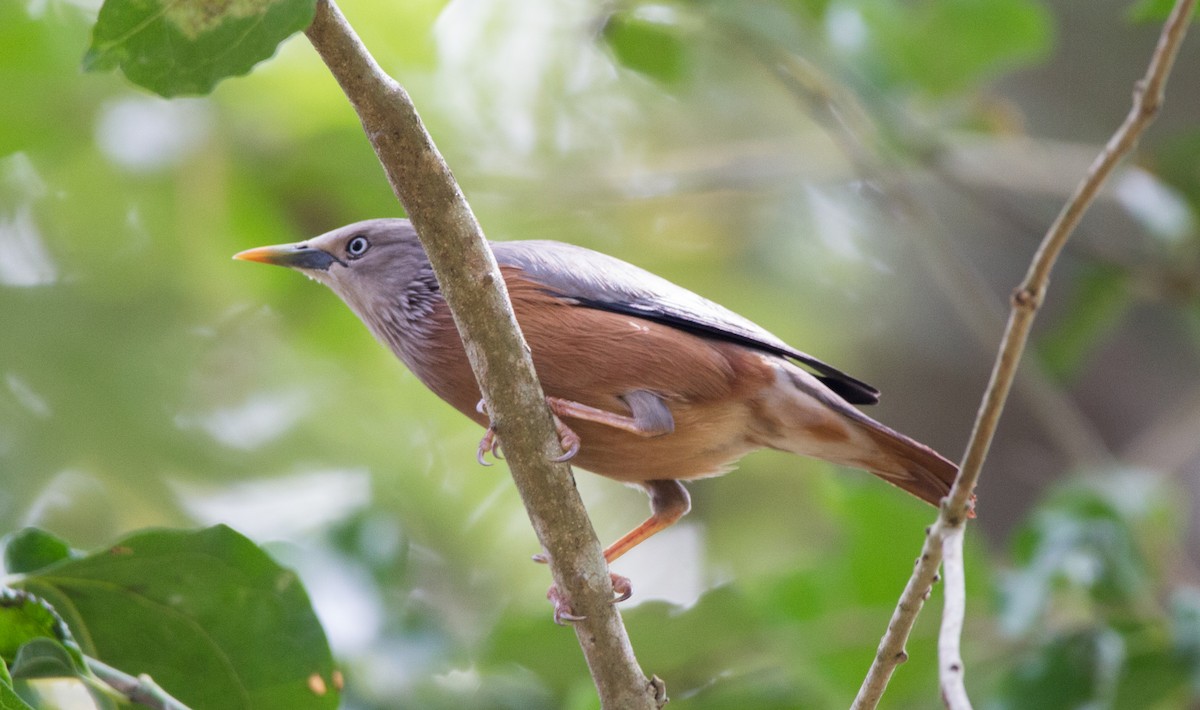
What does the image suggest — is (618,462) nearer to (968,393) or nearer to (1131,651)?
(1131,651)

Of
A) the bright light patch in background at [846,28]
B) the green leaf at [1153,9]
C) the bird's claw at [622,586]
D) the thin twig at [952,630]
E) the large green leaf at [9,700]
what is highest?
the green leaf at [1153,9]

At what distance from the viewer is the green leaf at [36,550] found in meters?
2.49

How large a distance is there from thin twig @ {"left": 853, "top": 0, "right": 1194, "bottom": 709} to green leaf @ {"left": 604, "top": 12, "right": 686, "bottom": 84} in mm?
3378

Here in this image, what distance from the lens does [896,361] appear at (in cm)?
680

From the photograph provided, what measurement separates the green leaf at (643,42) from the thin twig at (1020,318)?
338 centimetres

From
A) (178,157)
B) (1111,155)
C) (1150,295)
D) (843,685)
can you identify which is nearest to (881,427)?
(843,685)

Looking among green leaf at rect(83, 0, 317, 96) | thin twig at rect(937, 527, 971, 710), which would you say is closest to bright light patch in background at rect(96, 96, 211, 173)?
green leaf at rect(83, 0, 317, 96)

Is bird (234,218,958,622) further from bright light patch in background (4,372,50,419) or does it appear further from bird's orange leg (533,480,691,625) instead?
bright light patch in background (4,372,50,419)

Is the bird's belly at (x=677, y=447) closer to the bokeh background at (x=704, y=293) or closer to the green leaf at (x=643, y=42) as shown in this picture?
the bokeh background at (x=704, y=293)

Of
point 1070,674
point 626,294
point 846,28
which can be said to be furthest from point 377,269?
point 846,28

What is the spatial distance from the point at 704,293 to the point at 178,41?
5065 millimetres

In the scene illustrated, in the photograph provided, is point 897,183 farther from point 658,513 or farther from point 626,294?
point 658,513

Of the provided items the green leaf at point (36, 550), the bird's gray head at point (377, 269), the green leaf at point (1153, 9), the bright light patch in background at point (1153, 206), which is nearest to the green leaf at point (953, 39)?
the bright light patch in background at point (1153, 206)

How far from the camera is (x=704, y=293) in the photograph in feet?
23.3
